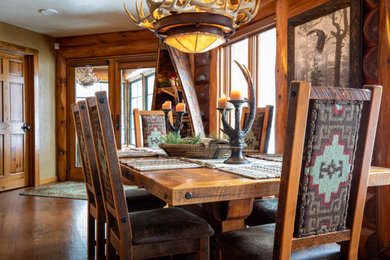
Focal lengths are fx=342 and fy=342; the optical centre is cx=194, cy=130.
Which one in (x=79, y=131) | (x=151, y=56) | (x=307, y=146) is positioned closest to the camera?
(x=307, y=146)

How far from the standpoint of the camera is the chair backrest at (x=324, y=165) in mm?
1131

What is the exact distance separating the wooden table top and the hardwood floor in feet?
4.87

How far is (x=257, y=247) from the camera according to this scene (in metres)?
1.34

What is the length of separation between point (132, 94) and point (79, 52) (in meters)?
1.14

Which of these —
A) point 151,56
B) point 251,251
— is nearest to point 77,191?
point 151,56

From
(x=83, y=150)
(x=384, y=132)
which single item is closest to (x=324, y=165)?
(x=384, y=132)

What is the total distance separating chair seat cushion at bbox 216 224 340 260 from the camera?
1306mm

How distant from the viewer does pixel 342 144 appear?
1211 millimetres

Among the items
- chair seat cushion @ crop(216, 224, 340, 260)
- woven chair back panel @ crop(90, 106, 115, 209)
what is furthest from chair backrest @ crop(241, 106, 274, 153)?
woven chair back panel @ crop(90, 106, 115, 209)

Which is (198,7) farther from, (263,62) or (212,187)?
(263,62)

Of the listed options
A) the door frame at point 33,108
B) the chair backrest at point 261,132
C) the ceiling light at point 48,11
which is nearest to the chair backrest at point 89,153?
the chair backrest at point 261,132

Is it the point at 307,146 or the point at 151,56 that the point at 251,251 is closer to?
the point at 307,146

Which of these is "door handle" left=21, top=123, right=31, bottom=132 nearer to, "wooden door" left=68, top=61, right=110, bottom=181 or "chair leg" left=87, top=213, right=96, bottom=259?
"wooden door" left=68, top=61, right=110, bottom=181

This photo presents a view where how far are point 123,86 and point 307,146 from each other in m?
5.04
